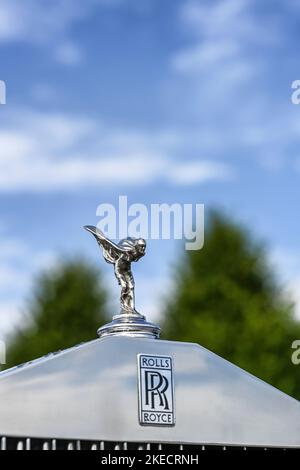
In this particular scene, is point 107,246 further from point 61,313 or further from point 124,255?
point 61,313

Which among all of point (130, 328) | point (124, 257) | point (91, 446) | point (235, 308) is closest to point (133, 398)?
point (91, 446)

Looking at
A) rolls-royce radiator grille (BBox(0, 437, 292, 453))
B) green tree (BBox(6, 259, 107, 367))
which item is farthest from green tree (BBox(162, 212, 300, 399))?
rolls-royce radiator grille (BBox(0, 437, 292, 453))

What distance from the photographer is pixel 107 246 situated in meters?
6.52

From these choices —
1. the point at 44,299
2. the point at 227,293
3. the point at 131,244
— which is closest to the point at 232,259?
the point at 227,293

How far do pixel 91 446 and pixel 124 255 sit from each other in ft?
4.62

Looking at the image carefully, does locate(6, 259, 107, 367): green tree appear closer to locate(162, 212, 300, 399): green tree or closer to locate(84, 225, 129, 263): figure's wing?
locate(162, 212, 300, 399): green tree

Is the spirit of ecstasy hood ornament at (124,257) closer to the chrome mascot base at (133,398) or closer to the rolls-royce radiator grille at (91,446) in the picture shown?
the chrome mascot base at (133,398)

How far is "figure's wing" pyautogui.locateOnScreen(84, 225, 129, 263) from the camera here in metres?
6.50

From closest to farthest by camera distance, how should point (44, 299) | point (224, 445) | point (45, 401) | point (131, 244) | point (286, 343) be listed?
point (45, 401) → point (224, 445) → point (131, 244) → point (286, 343) → point (44, 299)

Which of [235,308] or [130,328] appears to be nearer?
[130,328]

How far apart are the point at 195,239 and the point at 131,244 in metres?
13.7

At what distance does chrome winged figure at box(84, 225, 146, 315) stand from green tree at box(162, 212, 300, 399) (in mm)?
13436

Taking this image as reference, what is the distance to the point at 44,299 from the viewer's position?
2142 centimetres

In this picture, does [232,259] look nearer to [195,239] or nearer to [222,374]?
[195,239]
